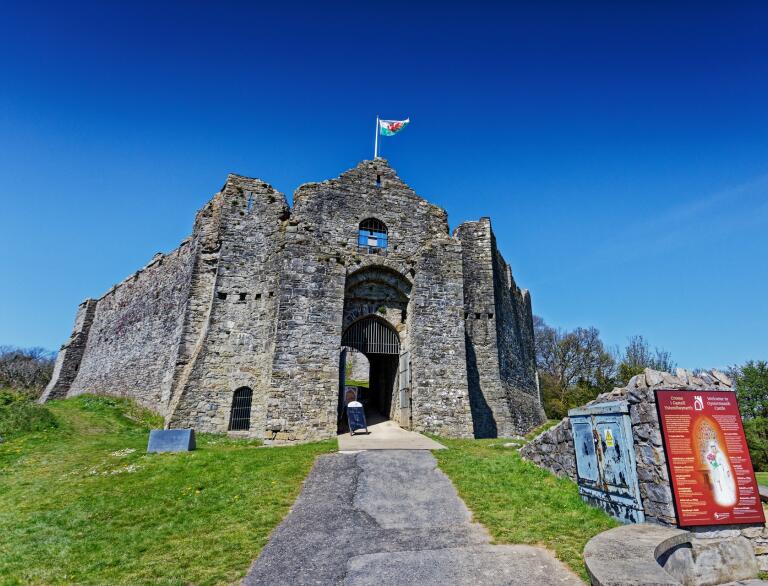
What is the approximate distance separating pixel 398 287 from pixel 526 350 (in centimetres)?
→ 1182

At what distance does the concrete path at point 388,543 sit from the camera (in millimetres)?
5133

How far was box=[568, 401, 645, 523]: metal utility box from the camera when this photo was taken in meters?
6.22

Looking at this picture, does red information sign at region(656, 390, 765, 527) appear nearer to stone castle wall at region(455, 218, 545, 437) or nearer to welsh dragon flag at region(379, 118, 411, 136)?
stone castle wall at region(455, 218, 545, 437)

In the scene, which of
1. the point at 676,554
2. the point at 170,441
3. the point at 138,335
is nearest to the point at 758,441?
the point at 676,554

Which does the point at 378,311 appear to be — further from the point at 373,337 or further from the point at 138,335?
the point at 138,335

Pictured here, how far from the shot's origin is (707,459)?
5.96 m

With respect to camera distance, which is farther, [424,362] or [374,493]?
[424,362]

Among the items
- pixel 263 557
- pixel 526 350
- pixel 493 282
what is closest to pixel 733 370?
pixel 526 350

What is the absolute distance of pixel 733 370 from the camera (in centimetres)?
2983

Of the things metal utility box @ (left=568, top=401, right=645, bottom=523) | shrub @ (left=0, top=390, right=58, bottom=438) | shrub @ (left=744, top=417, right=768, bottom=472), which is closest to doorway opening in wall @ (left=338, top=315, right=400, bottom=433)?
metal utility box @ (left=568, top=401, right=645, bottom=523)

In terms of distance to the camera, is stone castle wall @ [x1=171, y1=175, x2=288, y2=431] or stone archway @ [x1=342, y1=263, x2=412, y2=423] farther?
stone archway @ [x1=342, y1=263, x2=412, y2=423]

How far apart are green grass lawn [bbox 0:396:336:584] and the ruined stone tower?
→ 7.63 feet

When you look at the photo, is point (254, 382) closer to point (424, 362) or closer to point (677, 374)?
point (424, 362)

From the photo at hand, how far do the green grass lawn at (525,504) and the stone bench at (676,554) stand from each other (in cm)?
38
